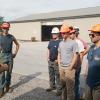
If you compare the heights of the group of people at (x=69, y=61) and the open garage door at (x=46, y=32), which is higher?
the group of people at (x=69, y=61)

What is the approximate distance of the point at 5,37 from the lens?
27.3 feet

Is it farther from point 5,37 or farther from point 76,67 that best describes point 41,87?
point 76,67

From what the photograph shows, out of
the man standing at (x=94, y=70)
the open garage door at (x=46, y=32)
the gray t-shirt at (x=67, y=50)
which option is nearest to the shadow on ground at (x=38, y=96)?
the gray t-shirt at (x=67, y=50)

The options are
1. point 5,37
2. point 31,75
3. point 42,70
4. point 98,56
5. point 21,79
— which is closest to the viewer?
point 98,56

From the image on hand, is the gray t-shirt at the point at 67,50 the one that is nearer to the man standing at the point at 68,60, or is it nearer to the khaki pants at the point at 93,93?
the man standing at the point at 68,60

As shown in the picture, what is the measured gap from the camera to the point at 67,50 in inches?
259

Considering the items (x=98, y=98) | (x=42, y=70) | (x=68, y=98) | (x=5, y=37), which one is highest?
(x=5, y=37)

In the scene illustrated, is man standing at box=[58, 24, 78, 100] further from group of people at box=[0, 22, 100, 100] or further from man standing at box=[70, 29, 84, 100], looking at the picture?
man standing at box=[70, 29, 84, 100]

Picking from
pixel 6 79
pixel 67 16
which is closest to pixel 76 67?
pixel 6 79

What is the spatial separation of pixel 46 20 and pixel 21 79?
99.6 ft

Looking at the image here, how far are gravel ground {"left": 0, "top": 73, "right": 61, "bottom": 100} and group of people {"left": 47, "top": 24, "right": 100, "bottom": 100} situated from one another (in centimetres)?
33

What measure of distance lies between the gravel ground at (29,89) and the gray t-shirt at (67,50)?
5.40 ft

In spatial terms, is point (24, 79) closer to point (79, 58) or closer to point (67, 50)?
point (79, 58)

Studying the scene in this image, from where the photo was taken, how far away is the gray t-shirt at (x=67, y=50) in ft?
21.4
